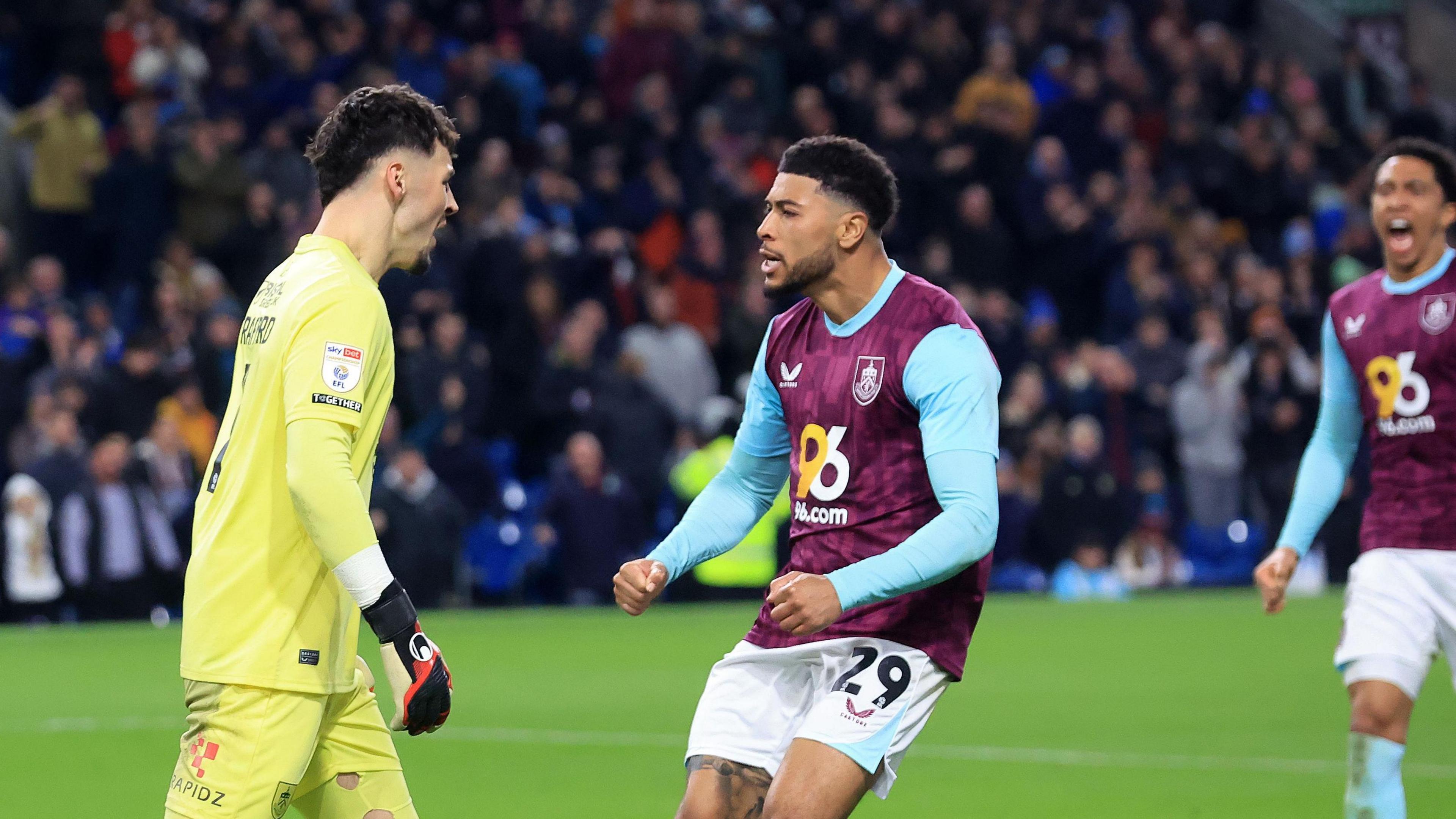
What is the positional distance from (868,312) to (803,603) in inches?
41.0

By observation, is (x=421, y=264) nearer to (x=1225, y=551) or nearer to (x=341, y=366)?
(x=341, y=366)

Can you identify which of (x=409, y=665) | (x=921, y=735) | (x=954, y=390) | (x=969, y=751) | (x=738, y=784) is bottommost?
(x=921, y=735)

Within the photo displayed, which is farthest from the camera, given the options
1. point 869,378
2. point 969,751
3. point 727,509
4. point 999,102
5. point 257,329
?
point 999,102

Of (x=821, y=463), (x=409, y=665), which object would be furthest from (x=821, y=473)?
(x=409, y=665)

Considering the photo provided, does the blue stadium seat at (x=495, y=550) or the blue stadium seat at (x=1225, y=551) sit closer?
the blue stadium seat at (x=495, y=550)

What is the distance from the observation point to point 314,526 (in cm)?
437

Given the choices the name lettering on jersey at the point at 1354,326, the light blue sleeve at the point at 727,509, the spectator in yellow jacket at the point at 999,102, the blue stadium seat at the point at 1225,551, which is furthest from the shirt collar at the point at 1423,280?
the spectator in yellow jacket at the point at 999,102

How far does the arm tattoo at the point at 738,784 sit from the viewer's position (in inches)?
201

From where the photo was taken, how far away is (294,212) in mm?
16984

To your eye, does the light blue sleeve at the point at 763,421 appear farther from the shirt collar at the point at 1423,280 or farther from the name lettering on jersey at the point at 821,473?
the shirt collar at the point at 1423,280

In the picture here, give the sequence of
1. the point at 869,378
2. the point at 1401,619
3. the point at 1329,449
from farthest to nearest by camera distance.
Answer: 1. the point at 1329,449
2. the point at 1401,619
3. the point at 869,378

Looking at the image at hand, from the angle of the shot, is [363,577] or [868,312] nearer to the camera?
[363,577]

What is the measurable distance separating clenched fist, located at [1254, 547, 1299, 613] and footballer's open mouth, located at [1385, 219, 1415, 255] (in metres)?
1.10

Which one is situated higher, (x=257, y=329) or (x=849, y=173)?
(x=849, y=173)
